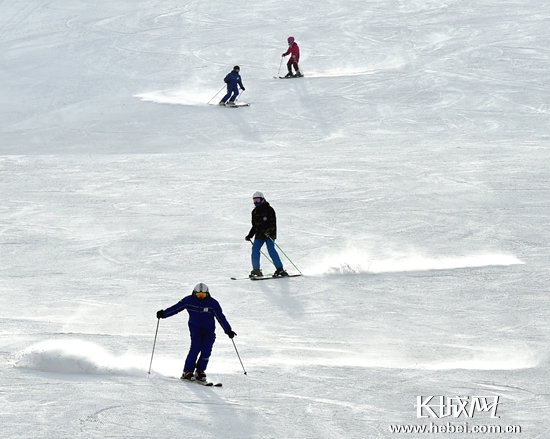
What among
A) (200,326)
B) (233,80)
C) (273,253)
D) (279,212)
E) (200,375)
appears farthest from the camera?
(233,80)

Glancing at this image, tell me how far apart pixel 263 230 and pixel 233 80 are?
10.4 metres

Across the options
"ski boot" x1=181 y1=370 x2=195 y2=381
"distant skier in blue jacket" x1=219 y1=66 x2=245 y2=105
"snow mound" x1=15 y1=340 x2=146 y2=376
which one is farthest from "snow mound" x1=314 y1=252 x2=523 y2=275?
"distant skier in blue jacket" x1=219 y1=66 x2=245 y2=105

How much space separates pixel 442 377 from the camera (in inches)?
378

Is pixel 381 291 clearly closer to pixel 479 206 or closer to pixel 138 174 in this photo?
pixel 479 206

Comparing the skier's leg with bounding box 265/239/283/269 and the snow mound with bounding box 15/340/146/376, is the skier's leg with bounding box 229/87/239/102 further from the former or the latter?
the snow mound with bounding box 15/340/146/376

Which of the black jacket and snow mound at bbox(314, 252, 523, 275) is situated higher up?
the black jacket

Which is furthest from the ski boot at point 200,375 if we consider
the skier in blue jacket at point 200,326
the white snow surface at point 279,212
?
the white snow surface at point 279,212

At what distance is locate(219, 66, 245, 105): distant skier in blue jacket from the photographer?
74.6 ft

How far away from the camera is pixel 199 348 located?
9.51m

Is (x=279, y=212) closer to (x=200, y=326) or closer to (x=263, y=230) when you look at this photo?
(x=263, y=230)

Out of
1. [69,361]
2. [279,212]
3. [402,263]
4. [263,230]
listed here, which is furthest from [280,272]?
[69,361]

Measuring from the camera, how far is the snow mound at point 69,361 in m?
9.46

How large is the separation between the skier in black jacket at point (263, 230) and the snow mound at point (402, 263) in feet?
2.35

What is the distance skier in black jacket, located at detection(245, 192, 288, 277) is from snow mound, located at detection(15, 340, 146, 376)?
12.1 feet
